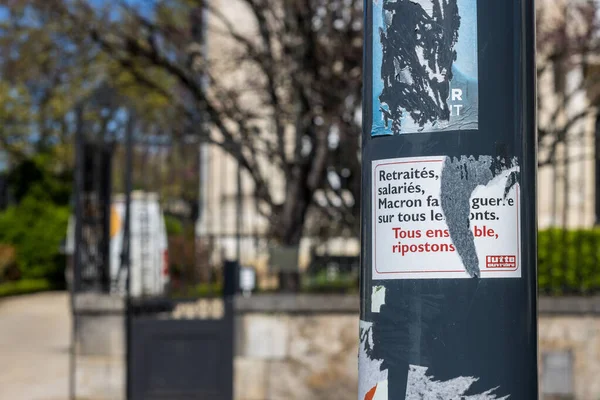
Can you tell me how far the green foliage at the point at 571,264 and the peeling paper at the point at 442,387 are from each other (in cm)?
577

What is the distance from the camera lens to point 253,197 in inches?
418

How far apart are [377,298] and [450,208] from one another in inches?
14.2

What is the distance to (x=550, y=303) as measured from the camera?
8.38 meters

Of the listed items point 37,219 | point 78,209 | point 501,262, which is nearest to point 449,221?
point 501,262

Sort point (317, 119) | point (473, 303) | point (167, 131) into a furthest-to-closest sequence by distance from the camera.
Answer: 1. point (317, 119)
2. point (167, 131)
3. point (473, 303)

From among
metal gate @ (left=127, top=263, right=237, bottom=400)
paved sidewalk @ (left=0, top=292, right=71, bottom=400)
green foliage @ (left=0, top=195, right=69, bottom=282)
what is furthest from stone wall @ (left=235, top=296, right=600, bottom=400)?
green foliage @ (left=0, top=195, right=69, bottom=282)

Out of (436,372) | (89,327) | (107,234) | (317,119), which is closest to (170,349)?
(89,327)

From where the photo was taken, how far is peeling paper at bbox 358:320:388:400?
308 centimetres

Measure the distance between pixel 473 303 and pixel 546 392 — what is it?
5.69m

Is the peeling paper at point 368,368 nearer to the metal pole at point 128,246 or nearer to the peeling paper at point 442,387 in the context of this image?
the peeling paper at point 442,387

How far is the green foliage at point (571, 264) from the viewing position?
8586mm

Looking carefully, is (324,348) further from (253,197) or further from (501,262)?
(501,262)

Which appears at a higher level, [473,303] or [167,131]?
[167,131]

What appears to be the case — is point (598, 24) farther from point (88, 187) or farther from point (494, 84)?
point (494, 84)
